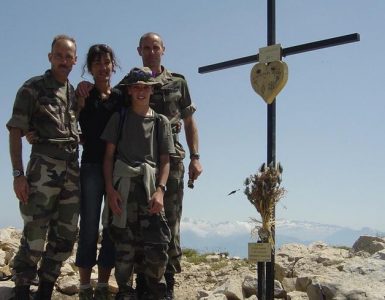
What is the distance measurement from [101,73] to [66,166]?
1151 mm

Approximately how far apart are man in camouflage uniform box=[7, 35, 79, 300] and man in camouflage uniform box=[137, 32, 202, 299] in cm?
96

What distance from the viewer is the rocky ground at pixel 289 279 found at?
5.29m

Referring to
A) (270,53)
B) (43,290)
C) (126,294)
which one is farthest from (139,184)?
(270,53)

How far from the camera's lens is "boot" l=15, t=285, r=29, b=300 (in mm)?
4844

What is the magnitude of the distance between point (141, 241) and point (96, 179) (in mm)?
828

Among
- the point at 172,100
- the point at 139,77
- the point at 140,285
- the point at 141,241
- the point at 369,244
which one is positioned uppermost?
the point at 139,77

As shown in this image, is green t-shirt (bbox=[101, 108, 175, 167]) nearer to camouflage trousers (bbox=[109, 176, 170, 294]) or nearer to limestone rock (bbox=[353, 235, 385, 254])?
camouflage trousers (bbox=[109, 176, 170, 294])

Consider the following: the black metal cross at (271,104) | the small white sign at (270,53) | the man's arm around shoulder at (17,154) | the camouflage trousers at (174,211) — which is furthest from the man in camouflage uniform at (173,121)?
the man's arm around shoulder at (17,154)

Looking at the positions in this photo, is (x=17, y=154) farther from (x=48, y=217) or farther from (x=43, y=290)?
(x=43, y=290)

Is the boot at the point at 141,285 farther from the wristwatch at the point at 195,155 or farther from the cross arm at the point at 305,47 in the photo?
the cross arm at the point at 305,47

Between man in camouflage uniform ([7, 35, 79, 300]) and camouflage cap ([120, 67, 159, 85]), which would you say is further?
camouflage cap ([120, 67, 159, 85])

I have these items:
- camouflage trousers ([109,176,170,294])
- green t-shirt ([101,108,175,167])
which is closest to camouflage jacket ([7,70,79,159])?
green t-shirt ([101,108,175,167])

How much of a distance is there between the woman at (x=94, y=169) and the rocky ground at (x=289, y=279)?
95cm

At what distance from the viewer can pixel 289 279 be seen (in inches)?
264
